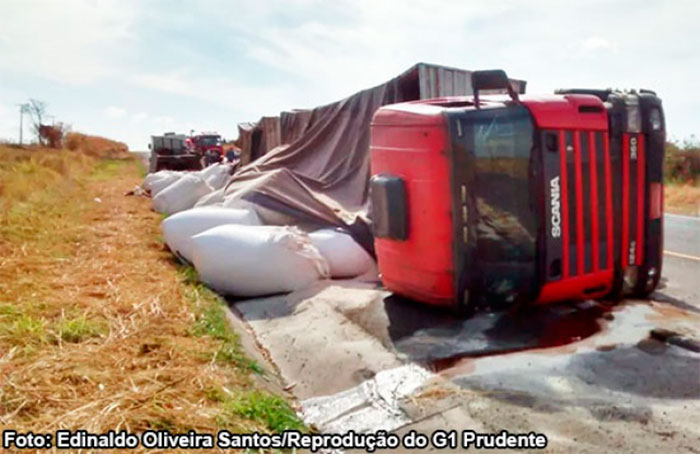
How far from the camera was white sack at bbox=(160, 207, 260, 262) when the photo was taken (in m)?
5.79

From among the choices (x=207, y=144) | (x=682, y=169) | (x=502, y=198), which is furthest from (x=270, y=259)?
(x=207, y=144)

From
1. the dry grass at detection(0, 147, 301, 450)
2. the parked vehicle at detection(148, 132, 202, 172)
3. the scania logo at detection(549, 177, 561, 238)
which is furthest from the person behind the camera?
the parked vehicle at detection(148, 132, 202, 172)

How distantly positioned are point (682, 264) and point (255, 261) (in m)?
4.61

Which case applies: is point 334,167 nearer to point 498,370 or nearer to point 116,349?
point 116,349

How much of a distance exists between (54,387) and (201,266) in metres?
2.29

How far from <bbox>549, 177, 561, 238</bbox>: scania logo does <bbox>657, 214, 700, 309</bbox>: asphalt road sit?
155cm

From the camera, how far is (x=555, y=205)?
12.0 feet

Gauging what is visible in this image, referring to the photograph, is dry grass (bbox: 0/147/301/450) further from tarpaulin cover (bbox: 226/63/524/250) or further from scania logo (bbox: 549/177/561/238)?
scania logo (bbox: 549/177/561/238)

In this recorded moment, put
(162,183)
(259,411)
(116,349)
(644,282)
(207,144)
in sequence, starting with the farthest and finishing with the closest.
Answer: (207,144), (162,183), (644,282), (116,349), (259,411)

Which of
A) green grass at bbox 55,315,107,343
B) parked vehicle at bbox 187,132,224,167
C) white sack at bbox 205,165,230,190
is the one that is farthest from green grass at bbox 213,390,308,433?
parked vehicle at bbox 187,132,224,167

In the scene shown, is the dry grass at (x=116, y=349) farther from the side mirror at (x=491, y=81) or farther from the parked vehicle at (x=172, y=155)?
the parked vehicle at (x=172, y=155)

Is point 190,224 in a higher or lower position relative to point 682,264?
higher

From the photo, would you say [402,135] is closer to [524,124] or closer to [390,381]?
[524,124]

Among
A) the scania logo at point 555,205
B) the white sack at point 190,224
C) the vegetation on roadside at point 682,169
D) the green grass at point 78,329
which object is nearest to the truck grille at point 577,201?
the scania logo at point 555,205
